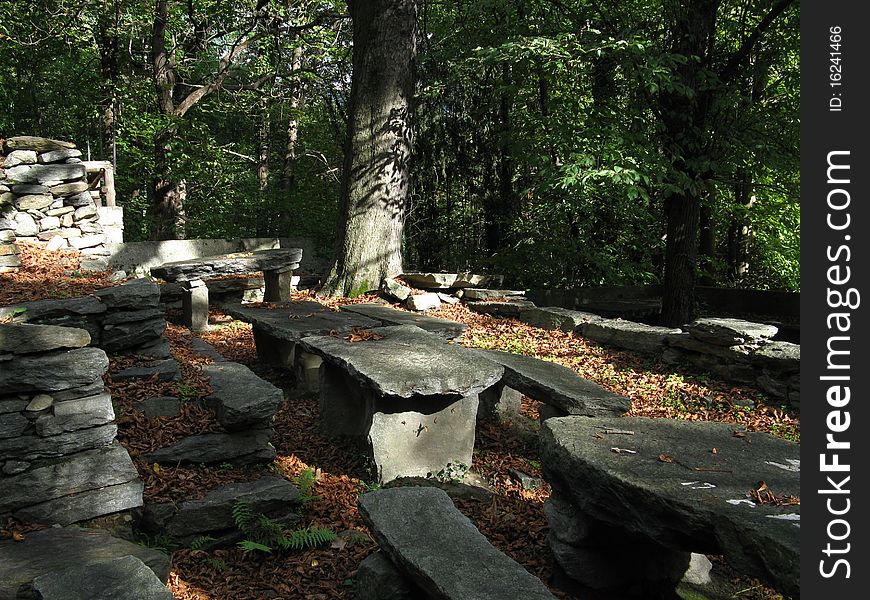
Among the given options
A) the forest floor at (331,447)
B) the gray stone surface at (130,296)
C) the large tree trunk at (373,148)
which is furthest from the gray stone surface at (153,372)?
the large tree trunk at (373,148)

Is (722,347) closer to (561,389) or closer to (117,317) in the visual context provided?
(561,389)

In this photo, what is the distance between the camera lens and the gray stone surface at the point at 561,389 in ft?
15.3

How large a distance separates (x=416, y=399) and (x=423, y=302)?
4.03 m

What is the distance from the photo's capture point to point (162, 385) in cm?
498

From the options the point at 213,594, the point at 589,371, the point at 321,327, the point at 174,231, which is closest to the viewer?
the point at 213,594

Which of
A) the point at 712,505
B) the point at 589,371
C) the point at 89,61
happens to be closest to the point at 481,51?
the point at 589,371

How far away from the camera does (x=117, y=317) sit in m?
5.35

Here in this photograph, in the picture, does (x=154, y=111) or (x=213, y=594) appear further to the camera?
(x=154, y=111)

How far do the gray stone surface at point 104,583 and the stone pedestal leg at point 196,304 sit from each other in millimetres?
5378

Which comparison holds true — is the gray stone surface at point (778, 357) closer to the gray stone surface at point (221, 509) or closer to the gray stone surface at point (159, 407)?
the gray stone surface at point (221, 509)

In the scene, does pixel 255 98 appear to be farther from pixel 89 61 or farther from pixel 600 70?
pixel 600 70

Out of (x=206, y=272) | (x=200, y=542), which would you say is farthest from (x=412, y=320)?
(x=200, y=542)

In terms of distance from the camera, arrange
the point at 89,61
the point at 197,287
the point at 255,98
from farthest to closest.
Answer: the point at 89,61 → the point at 255,98 → the point at 197,287

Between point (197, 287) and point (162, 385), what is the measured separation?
3.07 m
